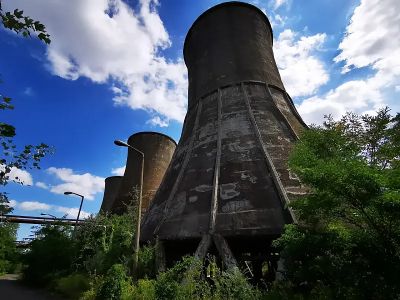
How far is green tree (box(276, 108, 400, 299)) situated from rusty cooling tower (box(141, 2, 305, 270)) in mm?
1541

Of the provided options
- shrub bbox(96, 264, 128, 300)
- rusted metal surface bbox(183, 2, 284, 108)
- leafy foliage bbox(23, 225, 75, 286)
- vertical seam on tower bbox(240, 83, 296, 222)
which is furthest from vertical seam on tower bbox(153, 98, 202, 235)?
leafy foliage bbox(23, 225, 75, 286)

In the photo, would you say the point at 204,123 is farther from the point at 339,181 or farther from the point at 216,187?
the point at 339,181

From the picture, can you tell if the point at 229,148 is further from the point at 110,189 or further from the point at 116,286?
the point at 110,189

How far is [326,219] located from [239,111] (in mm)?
7291

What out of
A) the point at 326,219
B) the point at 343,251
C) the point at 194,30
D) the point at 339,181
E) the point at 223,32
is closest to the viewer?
the point at 339,181

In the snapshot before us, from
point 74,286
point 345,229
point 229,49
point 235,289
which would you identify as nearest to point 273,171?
point 345,229

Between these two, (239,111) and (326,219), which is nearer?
(326,219)

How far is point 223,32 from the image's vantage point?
1634cm

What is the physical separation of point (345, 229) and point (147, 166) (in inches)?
813

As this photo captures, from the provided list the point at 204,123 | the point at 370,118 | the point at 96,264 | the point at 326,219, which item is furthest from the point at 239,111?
the point at 96,264

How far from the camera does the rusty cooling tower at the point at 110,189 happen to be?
34.8m

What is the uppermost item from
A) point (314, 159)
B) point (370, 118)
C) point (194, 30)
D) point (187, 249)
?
point (194, 30)

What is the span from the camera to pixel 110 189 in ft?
117

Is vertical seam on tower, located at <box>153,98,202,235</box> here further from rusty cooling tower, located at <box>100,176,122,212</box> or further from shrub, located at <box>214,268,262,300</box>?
rusty cooling tower, located at <box>100,176,122,212</box>
